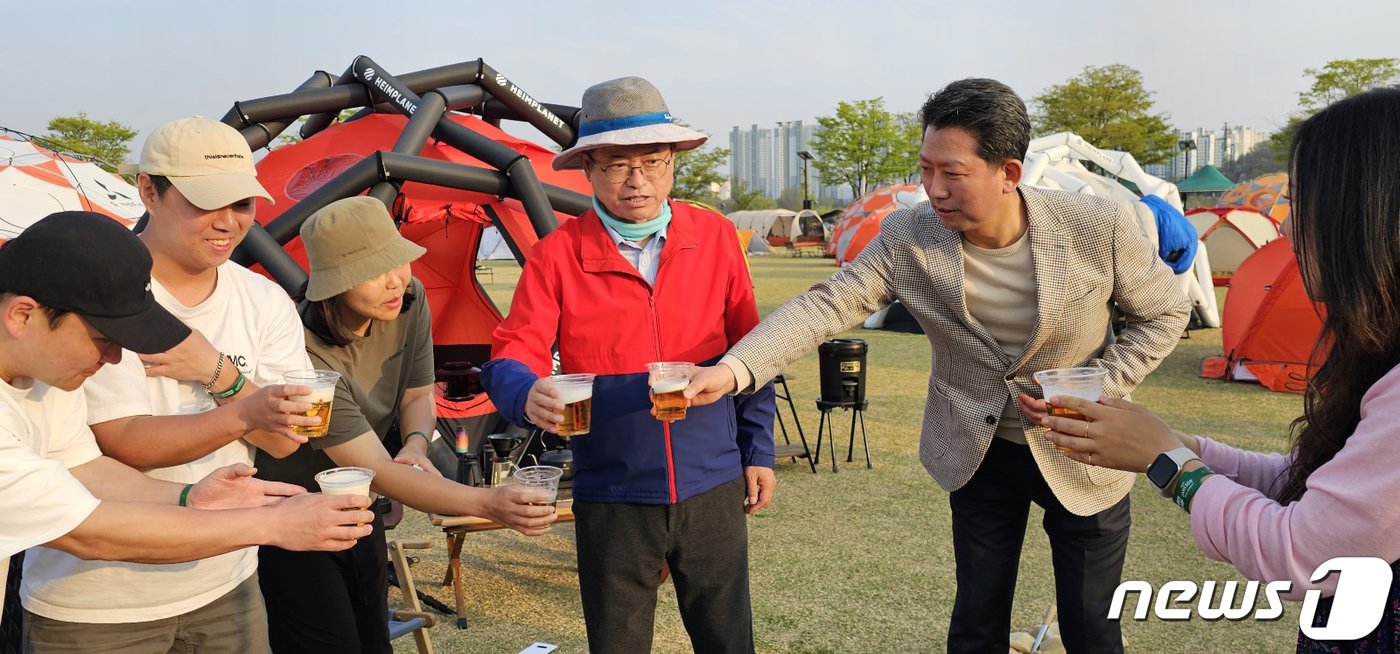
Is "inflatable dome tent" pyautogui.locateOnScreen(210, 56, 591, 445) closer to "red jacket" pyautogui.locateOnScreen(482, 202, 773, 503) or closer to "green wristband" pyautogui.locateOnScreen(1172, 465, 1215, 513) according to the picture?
"red jacket" pyautogui.locateOnScreen(482, 202, 773, 503)

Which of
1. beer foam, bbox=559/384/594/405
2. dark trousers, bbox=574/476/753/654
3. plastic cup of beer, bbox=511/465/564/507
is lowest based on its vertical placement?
dark trousers, bbox=574/476/753/654

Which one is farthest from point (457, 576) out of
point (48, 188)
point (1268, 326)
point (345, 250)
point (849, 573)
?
point (1268, 326)

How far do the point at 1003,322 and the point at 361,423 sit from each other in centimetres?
203

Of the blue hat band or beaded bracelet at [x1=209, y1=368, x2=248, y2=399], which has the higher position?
the blue hat band

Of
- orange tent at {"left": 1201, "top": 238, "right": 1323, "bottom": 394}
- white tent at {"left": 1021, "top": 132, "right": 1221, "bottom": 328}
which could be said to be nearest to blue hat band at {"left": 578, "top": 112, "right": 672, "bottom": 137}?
orange tent at {"left": 1201, "top": 238, "right": 1323, "bottom": 394}

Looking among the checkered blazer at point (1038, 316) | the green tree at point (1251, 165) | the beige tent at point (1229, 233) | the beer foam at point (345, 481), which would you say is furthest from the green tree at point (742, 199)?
the beer foam at point (345, 481)

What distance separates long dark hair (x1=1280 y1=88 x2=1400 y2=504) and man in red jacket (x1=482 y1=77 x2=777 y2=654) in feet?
5.07

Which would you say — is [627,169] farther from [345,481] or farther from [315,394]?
[345,481]

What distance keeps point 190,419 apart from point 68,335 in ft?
1.52

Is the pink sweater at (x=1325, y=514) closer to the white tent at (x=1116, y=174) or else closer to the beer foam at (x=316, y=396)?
the beer foam at (x=316, y=396)

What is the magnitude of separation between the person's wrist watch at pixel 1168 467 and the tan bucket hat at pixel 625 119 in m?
1.49

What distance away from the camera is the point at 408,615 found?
14.7 ft

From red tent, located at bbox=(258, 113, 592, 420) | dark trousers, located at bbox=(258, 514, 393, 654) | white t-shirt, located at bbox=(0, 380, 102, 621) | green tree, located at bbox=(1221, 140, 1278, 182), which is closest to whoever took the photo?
white t-shirt, located at bbox=(0, 380, 102, 621)

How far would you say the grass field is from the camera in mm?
4625
